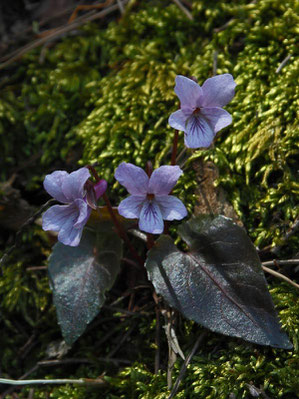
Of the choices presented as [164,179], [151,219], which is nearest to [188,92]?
[164,179]

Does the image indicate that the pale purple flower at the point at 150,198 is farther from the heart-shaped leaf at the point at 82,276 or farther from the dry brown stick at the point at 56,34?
the dry brown stick at the point at 56,34

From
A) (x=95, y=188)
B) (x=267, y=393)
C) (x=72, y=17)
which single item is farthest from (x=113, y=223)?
(x=72, y=17)

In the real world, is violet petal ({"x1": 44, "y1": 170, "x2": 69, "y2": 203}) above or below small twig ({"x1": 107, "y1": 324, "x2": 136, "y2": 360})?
above

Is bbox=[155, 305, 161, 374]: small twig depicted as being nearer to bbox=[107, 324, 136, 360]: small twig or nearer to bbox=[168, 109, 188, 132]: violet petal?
bbox=[107, 324, 136, 360]: small twig

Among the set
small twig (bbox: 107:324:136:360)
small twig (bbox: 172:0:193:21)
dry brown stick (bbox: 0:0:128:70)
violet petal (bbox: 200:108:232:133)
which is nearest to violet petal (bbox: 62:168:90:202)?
violet petal (bbox: 200:108:232:133)

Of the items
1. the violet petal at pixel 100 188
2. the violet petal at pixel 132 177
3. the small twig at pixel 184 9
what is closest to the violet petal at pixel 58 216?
the violet petal at pixel 100 188

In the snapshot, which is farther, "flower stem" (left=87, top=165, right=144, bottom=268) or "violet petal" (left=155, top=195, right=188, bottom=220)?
"flower stem" (left=87, top=165, right=144, bottom=268)

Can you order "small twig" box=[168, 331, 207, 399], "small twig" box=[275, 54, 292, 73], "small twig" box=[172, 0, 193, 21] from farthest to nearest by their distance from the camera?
"small twig" box=[172, 0, 193, 21]
"small twig" box=[275, 54, 292, 73]
"small twig" box=[168, 331, 207, 399]
